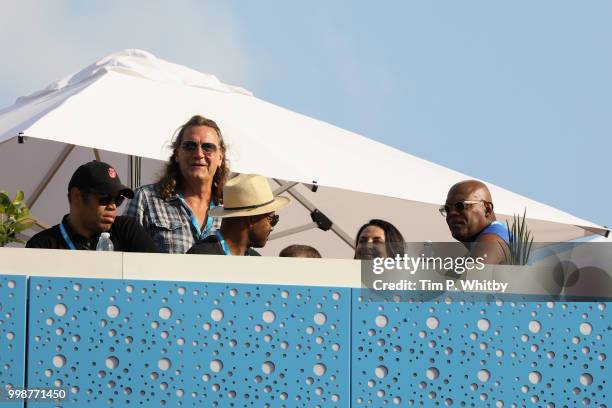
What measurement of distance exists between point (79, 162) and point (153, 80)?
2014mm

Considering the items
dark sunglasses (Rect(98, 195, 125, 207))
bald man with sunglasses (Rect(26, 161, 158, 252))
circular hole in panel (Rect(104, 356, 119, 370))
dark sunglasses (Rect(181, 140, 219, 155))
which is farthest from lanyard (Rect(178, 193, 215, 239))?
circular hole in panel (Rect(104, 356, 119, 370))

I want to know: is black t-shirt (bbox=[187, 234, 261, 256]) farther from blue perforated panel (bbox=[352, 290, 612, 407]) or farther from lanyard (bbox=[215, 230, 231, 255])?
blue perforated panel (bbox=[352, 290, 612, 407])

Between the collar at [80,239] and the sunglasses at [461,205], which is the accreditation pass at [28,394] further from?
the sunglasses at [461,205]

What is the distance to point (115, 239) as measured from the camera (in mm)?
5652

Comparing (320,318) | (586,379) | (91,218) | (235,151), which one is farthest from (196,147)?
(586,379)

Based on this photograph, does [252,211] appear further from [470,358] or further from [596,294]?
[596,294]

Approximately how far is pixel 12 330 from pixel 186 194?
1.47 metres

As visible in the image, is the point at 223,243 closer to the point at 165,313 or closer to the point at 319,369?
the point at 165,313

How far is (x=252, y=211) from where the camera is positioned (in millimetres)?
5742

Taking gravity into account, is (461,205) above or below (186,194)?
below

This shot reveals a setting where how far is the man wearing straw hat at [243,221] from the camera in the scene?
5.73 m

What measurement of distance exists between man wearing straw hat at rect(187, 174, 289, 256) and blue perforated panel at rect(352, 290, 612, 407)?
0.64 metres

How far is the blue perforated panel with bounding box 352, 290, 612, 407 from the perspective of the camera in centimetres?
548

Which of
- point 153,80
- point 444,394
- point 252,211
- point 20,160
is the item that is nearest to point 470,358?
point 444,394
